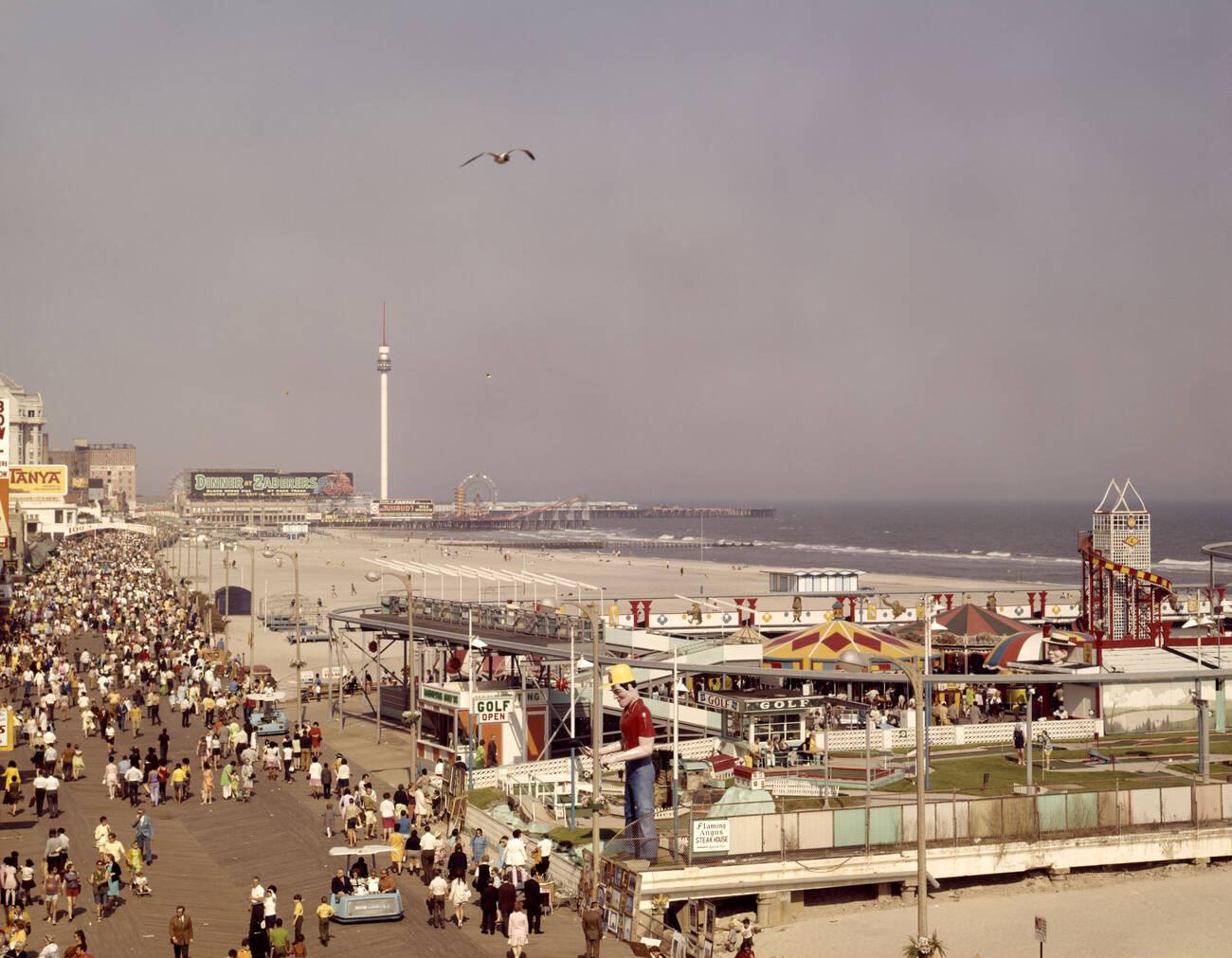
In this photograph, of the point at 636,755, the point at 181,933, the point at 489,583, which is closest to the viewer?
the point at 181,933

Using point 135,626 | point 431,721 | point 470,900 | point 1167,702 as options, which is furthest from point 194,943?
point 135,626

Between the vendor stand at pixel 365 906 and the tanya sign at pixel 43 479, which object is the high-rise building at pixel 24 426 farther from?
the vendor stand at pixel 365 906

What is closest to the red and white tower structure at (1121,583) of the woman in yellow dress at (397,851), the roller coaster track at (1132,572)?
the roller coaster track at (1132,572)

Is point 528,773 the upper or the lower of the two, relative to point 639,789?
lower

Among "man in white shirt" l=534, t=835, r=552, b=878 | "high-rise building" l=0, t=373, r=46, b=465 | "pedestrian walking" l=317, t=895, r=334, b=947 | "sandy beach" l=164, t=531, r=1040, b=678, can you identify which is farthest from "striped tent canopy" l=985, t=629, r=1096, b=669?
"high-rise building" l=0, t=373, r=46, b=465

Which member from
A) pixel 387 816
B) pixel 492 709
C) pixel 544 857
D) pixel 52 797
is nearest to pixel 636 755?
pixel 544 857

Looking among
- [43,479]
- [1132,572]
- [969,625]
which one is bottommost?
[969,625]

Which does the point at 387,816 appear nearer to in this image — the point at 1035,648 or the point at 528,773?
the point at 528,773

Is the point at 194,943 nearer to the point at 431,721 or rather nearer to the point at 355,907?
the point at 355,907
